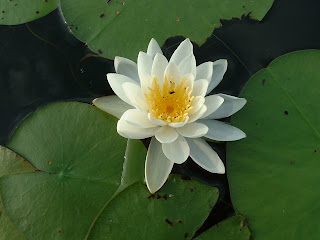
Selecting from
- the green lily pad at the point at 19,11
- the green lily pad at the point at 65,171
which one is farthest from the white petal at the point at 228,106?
the green lily pad at the point at 19,11

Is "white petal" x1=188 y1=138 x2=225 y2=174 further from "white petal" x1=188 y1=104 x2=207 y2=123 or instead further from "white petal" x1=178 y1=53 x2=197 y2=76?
"white petal" x1=178 y1=53 x2=197 y2=76

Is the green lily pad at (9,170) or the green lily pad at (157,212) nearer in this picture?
the green lily pad at (157,212)

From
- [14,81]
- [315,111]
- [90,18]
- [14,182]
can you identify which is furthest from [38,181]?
[315,111]

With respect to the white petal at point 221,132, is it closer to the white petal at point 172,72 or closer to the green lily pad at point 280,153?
the green lily pad at point 280,153

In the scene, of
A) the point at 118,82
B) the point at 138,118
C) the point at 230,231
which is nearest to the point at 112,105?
the point at 118,82

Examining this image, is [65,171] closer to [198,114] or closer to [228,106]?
[198,114]

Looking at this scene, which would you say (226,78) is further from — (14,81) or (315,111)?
(14,81)
